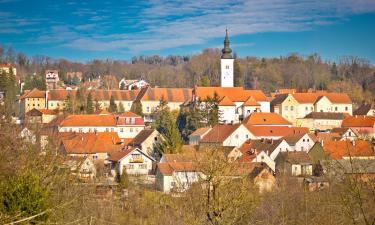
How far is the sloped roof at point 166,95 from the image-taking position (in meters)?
61.7

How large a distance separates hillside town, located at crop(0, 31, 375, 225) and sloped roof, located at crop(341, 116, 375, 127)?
9 centimetres

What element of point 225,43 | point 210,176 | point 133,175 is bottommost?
point 133,175

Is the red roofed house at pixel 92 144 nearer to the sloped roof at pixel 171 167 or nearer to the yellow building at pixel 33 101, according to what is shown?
the sloped roof at pixel 171 167

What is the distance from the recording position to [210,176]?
10336 millimetres

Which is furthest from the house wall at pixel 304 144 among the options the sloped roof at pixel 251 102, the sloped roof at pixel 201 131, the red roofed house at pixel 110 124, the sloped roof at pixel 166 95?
the sloped roof at pixel 166 95

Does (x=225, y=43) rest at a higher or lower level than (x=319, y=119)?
higher

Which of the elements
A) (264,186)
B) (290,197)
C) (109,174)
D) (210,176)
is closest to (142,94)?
(109,174)

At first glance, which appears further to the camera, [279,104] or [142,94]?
[142,94]

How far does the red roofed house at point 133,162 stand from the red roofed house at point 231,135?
17.3ft

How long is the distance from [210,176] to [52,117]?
4885 cm

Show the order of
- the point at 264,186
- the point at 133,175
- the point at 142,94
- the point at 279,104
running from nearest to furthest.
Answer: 1. the point at 264,186
2. the point at 133,175
3. the point at 279,104
4. the point at 142,94

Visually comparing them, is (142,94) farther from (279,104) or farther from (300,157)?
(300,157)

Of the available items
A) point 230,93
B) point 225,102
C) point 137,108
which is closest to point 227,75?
point 230,93

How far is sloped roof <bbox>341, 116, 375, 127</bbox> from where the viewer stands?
5191 centimetres
